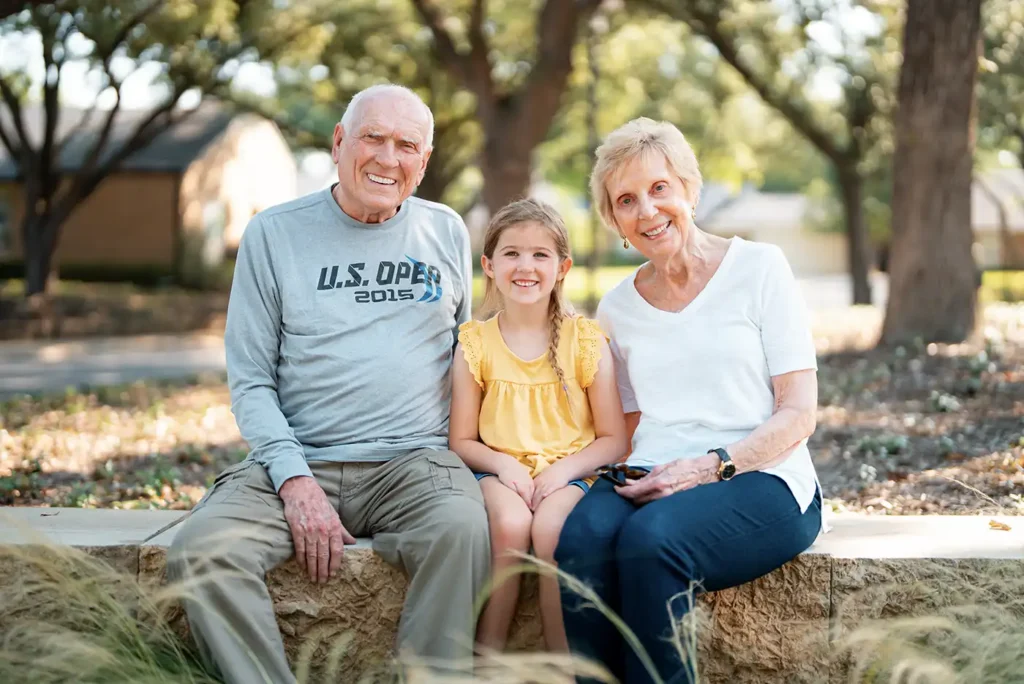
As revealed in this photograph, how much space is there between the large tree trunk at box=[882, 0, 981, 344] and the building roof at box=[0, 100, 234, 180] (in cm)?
2276

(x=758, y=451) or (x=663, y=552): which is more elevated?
(x=758, y=451)

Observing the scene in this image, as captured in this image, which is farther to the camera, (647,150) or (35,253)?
(35,253)

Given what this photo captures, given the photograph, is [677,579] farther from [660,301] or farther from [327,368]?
[327,368]

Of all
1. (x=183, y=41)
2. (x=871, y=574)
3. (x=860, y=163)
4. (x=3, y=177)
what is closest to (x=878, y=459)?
(x=871, y=574)

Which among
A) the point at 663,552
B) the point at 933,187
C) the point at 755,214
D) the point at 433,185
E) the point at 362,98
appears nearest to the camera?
the point at 663,552

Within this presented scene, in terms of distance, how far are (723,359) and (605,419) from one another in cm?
48

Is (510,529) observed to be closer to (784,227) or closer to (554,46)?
(554,46)

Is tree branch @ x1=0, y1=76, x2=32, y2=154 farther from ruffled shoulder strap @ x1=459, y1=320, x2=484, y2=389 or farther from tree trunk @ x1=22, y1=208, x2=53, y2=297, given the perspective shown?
ruffled shoulder strap @ x1=459, y1=320, x2=484, y2=389

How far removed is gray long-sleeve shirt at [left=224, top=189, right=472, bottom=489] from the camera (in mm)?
3783

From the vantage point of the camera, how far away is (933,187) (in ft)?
35.8

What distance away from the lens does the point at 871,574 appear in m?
3.49

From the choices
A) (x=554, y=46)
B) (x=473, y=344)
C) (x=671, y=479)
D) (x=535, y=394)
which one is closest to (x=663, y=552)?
(x=671, y=479)

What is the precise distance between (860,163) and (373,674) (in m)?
22.3

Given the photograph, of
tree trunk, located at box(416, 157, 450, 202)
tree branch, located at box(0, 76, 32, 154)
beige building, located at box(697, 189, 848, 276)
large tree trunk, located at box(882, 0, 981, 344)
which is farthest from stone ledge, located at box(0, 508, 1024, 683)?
beige building, located at box(697, 189, 848, 276)
